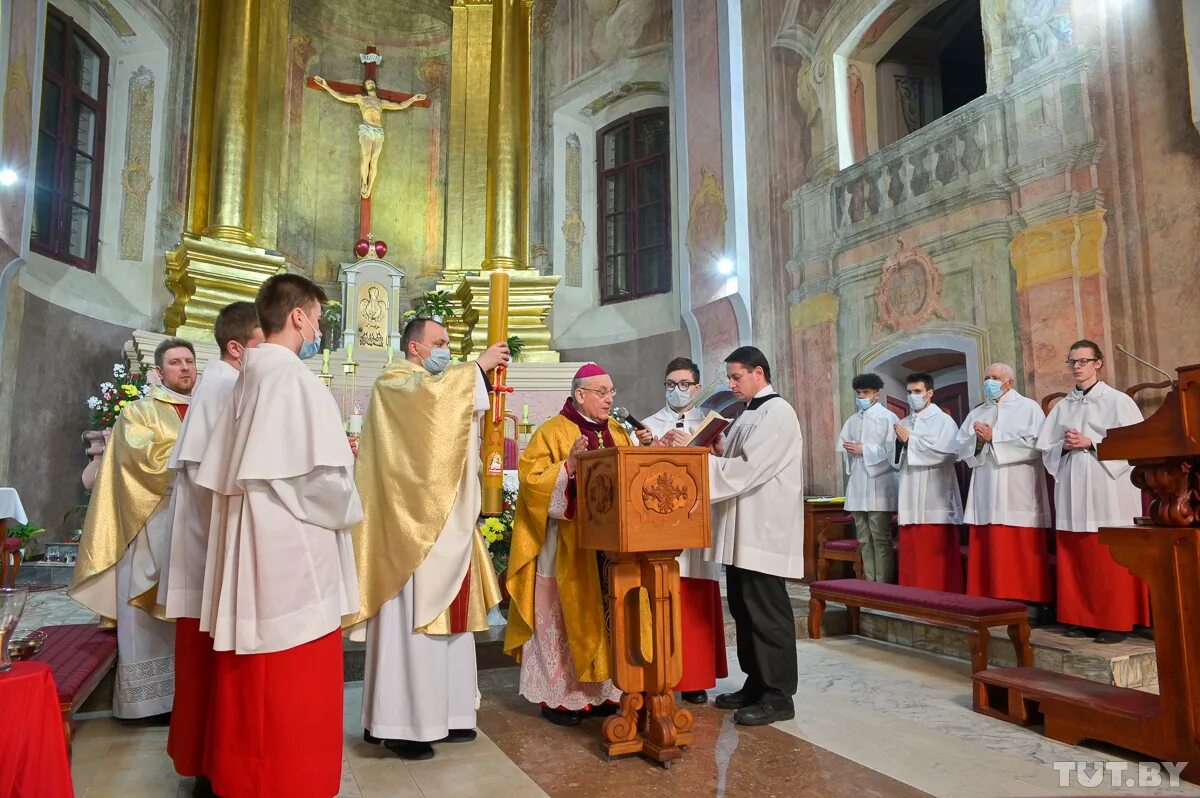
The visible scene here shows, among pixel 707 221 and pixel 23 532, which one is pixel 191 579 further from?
pixel 707 221

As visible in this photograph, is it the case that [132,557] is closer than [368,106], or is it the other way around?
[132,557]

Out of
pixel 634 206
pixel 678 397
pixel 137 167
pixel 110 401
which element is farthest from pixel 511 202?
pixel 678 397

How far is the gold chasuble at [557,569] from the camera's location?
3477 millimetres

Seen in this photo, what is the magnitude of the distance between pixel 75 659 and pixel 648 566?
2355 mm

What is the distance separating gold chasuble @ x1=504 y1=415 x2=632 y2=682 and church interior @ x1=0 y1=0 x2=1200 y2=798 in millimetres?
358

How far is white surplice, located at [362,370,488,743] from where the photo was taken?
3.11 metres

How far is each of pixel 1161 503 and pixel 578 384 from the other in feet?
7.71

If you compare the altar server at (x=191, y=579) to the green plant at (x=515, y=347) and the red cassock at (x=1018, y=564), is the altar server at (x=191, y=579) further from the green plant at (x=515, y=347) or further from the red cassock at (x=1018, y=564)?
the green plant at (x=515, y=347)

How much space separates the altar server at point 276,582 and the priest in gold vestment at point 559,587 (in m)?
1.20

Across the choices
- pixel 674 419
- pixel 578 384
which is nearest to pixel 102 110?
pixel 674 419

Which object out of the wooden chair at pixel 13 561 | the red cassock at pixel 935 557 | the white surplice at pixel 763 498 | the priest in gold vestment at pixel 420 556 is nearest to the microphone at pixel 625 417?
the white surplice at pixel 763 498

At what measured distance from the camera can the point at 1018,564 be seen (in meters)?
5.32

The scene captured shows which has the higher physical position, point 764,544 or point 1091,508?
point 1091,508

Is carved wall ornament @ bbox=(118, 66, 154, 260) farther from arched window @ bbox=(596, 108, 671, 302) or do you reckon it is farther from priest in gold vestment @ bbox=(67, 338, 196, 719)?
priest in gold vestment @ bbox=(67, 338, 196, 719)
